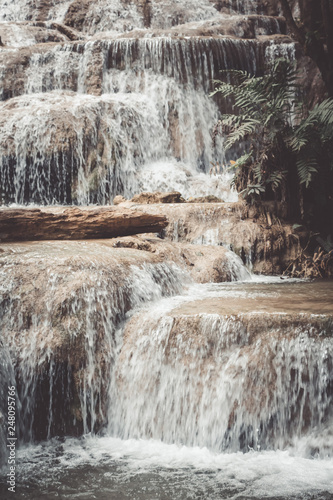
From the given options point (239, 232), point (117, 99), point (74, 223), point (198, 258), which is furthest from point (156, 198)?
point (117, 99)

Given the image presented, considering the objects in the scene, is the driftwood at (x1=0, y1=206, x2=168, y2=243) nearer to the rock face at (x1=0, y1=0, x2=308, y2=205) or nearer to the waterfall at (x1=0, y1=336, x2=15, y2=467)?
the waterfall at (x1=0, y1=336, x2=15, y2=467)

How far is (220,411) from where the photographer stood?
3.51 m

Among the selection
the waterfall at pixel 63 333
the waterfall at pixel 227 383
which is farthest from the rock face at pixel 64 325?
the waterfall at pixel 227 383

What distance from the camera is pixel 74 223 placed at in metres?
6.21

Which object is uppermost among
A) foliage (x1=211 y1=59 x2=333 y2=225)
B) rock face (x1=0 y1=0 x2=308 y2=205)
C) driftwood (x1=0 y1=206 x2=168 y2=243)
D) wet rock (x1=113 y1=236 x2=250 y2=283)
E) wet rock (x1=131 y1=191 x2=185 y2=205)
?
rock face (x1=0 y1=0 x2=308 y2=205)

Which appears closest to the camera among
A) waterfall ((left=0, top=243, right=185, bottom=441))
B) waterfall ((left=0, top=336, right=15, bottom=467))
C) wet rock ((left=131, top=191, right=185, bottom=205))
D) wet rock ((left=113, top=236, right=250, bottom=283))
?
waterfall ((left=0, top=336, right=15, bottom=467))

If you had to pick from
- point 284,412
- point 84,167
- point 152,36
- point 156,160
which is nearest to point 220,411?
point 284,412

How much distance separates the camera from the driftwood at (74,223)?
5.86 meters

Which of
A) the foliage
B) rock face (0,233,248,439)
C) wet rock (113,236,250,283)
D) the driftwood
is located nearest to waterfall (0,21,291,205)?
the foliage

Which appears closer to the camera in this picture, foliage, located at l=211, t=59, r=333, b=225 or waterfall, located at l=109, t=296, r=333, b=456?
waterfall, located at l=109, t=296, r=333, b=456

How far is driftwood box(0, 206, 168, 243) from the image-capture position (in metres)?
5.86

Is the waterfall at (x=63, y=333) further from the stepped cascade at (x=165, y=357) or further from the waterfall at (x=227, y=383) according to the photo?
the waterfall at (x=227, y=383)

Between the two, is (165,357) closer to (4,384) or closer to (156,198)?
(4,384)

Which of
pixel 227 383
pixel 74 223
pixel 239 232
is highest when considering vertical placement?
pixel 74 223
